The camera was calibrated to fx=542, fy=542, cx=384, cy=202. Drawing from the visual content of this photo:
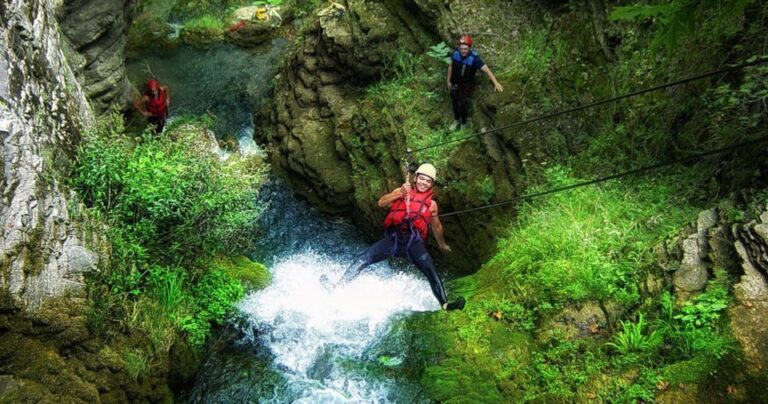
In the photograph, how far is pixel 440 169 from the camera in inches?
387

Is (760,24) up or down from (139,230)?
up

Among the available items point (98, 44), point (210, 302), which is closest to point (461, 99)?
point (210, 302)

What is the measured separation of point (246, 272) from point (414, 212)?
8.82ft

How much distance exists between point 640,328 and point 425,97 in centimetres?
662

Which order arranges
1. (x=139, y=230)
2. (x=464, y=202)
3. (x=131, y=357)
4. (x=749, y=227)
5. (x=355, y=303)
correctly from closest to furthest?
(x=749, y=227) → (x=131, y=357) → (x=139, y=230) → (x=355, y=303) → (x=464, y=202)

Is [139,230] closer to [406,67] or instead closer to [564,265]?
[564,265]

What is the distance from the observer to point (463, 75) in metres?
9.40

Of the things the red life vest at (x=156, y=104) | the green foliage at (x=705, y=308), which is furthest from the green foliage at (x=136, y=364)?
the red life vest at (x=156, y=104)

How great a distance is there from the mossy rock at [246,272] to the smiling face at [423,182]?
106 inches

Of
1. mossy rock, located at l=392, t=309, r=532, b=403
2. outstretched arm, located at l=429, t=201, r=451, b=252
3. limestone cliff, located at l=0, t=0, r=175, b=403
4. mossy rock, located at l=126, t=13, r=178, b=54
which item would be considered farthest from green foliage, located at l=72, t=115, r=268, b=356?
mossy rock, located at l=126, t=13, r=178, b=54

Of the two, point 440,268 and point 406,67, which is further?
point 406,67

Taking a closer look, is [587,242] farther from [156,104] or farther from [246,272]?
[156,104]

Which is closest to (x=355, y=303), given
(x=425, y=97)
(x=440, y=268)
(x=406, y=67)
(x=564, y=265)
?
(x=440, y=268)

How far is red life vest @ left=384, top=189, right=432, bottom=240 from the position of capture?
7.21 m
